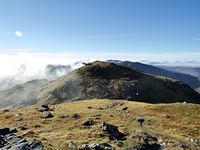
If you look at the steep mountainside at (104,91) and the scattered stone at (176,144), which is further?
the steep mountainside at (104,91)

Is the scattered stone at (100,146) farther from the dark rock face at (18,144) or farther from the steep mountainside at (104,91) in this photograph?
the steep mountainside at (104,91)

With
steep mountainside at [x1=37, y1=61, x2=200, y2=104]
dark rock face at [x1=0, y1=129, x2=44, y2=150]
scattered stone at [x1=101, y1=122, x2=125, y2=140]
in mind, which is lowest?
steep mountainside at [x1=37, y1=61, x2=200, y2=104]

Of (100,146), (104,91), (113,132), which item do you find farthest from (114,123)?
(104,91)

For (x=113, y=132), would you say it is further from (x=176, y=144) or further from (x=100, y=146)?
(x=176, y=144)

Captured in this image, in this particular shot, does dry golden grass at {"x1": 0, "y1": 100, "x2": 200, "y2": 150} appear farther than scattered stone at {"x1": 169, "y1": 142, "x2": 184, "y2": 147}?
Yes

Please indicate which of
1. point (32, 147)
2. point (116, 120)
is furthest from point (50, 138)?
point (116, 120)

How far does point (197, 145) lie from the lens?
154 ft

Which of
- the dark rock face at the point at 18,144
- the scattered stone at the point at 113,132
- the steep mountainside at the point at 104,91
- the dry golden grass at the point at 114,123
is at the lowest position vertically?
the steep mountainside at the point at 104,91

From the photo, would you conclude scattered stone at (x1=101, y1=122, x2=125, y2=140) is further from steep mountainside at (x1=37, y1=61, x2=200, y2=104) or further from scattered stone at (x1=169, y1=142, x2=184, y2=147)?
steep mountainside at (x1=37, y1=61, x2=200, y2=104)

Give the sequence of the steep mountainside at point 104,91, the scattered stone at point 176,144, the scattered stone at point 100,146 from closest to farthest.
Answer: the scattered stone at point 100,146 < the scattered stone at point 176,144 < the steep mountainside at point 104,91

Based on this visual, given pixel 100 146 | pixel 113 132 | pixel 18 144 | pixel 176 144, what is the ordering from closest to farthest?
pixel 18 144
pixel 100 146
pixel 176 144
pixel 113 132

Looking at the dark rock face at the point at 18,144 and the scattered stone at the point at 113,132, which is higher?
the dark rock face at the point at 18,144

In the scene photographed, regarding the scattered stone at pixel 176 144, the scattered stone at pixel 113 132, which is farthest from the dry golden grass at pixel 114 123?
the scattered stone at pixel 176 144

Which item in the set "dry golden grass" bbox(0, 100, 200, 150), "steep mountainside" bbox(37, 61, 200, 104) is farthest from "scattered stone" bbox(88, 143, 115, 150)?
"steep mountainside" bbox(37, 61, 200, 104)
